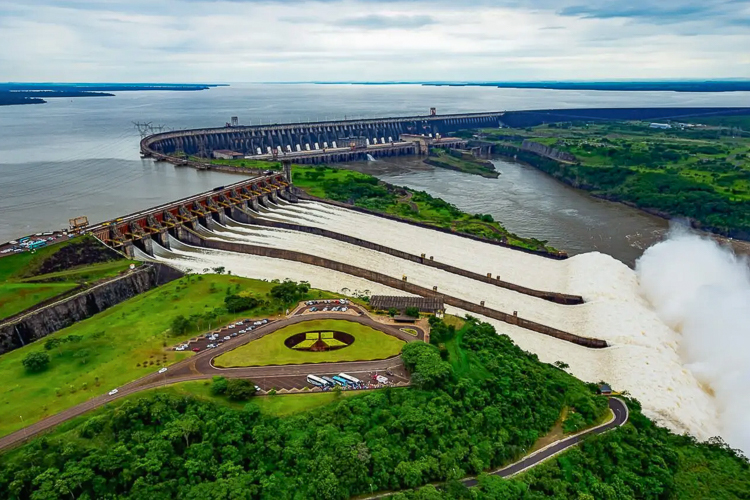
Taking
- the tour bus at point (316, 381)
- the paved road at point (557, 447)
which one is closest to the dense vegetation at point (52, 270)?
the tour bus at point (316, 381)

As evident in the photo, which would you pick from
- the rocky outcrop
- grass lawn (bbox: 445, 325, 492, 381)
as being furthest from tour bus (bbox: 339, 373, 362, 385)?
the rocky outcrop

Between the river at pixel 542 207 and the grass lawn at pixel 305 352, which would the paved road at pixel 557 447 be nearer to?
the grass lawn at pixel 305 352

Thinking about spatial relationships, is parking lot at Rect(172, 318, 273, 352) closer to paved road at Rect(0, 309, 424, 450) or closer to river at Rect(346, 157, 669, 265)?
paved road at Rect(0, 309, 424, 450)

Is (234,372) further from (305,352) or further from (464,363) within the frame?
(464,363)

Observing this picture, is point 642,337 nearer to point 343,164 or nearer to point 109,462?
point 109,462

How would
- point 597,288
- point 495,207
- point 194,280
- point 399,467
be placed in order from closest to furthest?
point 399,467 < point 194,280 < point 597,288 < point 495,207

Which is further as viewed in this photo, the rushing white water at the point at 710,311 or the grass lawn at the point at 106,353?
the rushing white water at the point at 710,311

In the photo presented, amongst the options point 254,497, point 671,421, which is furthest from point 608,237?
point 254,497
